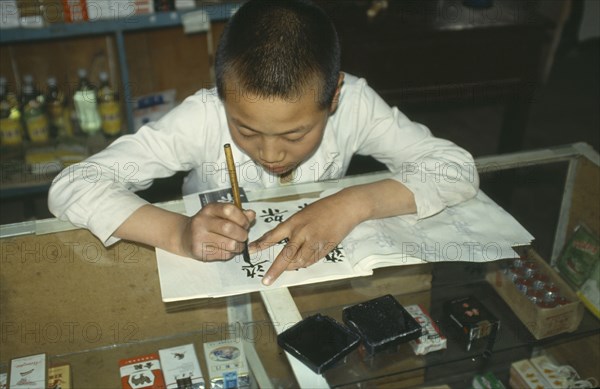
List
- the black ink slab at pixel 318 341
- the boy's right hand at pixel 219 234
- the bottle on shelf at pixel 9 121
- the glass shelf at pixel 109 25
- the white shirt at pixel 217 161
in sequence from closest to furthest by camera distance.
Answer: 1. the black ink slab at pixel 318 341
2. the boy's right hand at pixel 219 234
3. the white shirt at pixel 217 161
4. the glass shelf at pixel 109 25
5. the bottle on shelf at pixel 9 121

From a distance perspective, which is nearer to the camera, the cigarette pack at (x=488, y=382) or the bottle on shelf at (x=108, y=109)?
the cigarette pack at (x=488, y=382)

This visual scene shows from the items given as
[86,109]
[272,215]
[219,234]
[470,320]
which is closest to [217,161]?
[272,215]

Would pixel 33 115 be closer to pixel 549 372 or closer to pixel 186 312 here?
pixel 186 312

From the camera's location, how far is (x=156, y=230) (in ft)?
3.51

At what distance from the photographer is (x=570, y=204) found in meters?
1.39

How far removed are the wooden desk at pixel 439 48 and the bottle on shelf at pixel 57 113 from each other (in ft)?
4.32

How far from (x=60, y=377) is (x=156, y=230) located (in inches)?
12.8

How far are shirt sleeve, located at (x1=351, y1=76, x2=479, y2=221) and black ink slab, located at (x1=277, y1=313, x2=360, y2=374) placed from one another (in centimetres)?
31

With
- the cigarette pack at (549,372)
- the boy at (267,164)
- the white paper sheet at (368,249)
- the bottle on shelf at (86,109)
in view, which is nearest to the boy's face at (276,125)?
the boy at (267,164)

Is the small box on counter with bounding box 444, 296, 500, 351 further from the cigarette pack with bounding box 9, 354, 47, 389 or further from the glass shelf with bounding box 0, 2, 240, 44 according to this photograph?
the glass shelf with bounding box 0, 2, 240, 44

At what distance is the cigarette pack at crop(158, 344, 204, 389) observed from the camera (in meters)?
1.09

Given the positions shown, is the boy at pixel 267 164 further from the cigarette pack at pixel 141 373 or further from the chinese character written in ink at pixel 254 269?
the cigarette pack at pixel 141 373

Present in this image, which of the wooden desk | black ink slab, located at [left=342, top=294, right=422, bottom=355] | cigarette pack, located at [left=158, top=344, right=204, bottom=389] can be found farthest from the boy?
the wooden desk

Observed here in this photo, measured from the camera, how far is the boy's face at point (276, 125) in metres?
1.10
